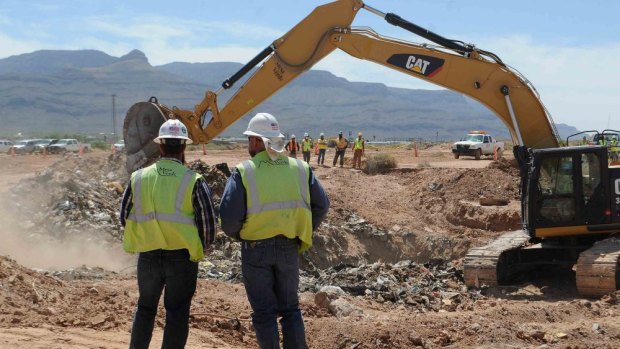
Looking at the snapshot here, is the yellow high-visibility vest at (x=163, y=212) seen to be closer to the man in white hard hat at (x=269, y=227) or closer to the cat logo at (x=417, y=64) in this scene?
the man in white hard hat at (x=269, y=227)

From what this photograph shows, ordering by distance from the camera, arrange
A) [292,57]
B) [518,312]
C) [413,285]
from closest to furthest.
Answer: [518,312] < [413,285] < [292,57]

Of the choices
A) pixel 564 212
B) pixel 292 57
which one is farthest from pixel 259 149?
pixel 292 57

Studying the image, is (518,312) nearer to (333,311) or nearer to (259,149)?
(333,311)

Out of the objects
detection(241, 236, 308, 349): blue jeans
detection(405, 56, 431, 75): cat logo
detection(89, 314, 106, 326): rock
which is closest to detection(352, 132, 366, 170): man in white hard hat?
detection(405, 56, 431, 75): cat logo

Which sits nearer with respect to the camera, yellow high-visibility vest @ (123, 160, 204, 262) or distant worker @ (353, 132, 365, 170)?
yellow high-visibility vest @ (123, 160, 204, 262)

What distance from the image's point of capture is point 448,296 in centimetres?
1212

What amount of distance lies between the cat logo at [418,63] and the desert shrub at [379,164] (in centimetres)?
1629

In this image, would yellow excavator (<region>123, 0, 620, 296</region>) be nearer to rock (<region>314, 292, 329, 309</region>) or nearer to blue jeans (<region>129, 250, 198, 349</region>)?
rock (<region>314, 292, 329, 309</region>)

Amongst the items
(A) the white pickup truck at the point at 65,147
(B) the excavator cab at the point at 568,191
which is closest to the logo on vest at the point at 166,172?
(B) the excavator cab at the point at 568,191

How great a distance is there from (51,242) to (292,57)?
5.67 m

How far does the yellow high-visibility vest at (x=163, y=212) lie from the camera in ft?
20.3

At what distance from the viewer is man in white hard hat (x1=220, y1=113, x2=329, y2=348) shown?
6.20m

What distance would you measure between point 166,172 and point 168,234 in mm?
471

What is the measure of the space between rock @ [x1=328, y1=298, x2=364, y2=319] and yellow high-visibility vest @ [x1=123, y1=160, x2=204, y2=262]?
3.80 metres
